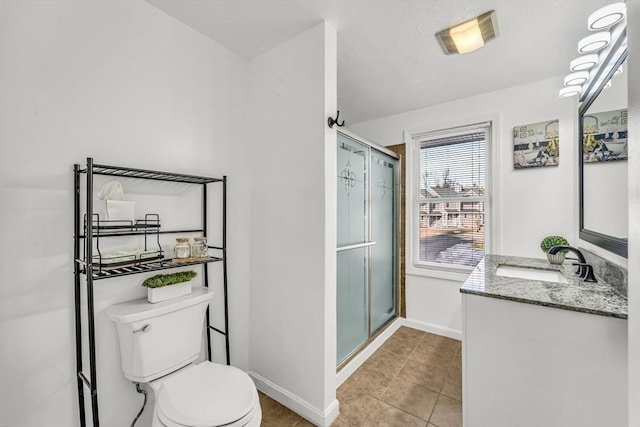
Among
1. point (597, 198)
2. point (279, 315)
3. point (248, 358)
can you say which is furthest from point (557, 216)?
point (248, 358)

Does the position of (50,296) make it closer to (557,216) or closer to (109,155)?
(109,155)

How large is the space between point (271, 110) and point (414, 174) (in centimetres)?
181

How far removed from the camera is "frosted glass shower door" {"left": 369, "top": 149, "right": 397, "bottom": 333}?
8.67 feet

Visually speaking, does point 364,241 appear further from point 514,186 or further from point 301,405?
point 514,186

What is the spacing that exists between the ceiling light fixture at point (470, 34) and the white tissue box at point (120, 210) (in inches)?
82.8

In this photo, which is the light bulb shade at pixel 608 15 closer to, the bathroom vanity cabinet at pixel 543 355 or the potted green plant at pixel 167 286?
the bathroom vanity cabinet at pixel 543 355

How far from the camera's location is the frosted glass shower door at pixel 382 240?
2643 mm

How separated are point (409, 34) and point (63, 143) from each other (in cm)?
204

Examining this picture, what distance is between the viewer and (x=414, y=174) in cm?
306

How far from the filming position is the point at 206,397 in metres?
1.21

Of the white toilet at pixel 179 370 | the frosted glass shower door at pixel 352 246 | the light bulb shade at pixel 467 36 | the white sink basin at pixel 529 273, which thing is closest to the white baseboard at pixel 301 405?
the frosted glass shower door at pixel 352 246

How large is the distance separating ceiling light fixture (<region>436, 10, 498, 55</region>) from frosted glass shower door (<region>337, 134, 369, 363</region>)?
0.92m

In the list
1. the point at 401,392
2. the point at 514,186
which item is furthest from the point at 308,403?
the point at 514,186

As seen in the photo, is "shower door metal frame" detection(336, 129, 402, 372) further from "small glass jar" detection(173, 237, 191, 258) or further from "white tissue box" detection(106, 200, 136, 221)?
"white tissue box" detection(106, 200, 136, 221)
